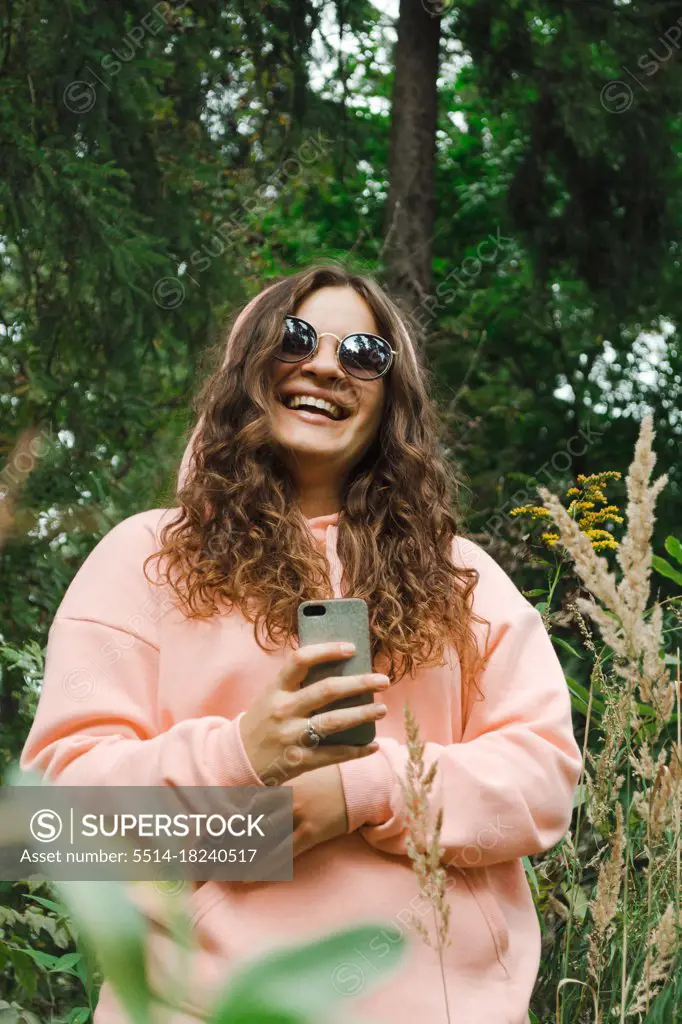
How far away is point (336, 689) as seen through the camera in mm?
1359

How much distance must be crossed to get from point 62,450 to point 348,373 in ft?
11.1

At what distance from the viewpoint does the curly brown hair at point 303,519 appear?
69.6 inches

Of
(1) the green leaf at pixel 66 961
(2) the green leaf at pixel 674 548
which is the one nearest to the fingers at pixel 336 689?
(1) the green leaf at pixel 66 961

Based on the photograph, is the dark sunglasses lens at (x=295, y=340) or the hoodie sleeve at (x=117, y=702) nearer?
the hoodie sleeve at (x=117, y=702)

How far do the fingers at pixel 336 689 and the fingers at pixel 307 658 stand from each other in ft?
0.07

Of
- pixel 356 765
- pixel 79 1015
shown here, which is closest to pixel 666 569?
pixel 356 765

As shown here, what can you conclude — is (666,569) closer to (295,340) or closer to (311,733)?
(295,340)

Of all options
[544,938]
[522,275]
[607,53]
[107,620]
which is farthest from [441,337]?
[107,620]

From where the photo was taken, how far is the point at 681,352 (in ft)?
26.7

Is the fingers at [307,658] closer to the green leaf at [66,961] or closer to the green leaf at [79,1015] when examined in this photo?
the green leaf at [66,961]

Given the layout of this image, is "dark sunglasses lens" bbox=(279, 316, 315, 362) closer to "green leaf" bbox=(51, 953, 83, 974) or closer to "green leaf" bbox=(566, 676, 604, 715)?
"green leaf" bbox=(566, 676, 604, 715)

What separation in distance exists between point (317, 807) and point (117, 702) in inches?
13.2

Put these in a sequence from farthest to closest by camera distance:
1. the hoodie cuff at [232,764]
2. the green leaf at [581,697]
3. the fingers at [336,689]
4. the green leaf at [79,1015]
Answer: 1. the green leaf at [581,697]
2. the green leaf at [79,1015]
3. the hoodie cuff at [232,764]
4. the fingers at [336,689]

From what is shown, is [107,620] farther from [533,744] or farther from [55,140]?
[55,140]
